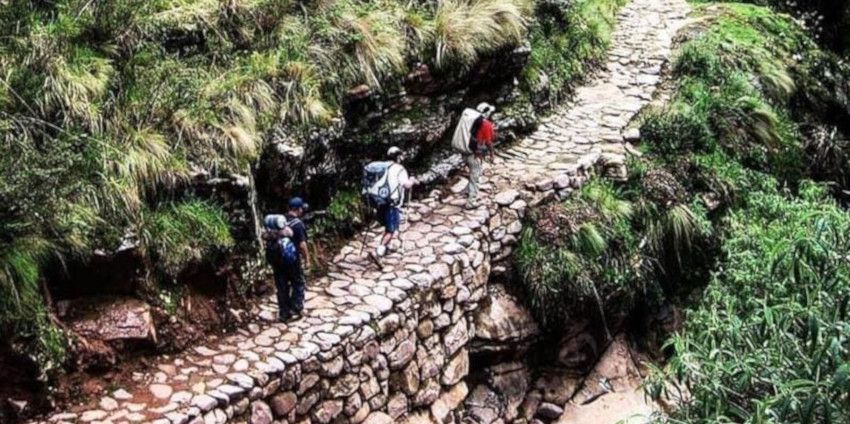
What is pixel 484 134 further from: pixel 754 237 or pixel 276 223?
pixel 276 223

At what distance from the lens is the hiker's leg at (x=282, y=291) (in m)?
7.90

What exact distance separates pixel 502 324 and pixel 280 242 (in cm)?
348

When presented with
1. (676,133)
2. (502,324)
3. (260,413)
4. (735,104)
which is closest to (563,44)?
(676,133)

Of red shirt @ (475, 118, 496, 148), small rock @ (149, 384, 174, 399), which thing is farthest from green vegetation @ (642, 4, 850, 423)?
small rock @ (149, 384, 174, 399)

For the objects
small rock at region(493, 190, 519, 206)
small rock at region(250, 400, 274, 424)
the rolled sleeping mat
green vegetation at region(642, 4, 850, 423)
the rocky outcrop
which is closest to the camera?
green vegetation at region(642, 4, 850, 423)

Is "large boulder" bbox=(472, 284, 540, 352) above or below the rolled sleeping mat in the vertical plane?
below

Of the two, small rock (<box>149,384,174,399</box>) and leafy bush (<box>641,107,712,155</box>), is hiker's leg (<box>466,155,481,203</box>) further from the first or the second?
small rock (<box>149,384,174,399</box>)

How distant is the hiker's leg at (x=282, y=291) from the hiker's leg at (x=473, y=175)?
311 cm

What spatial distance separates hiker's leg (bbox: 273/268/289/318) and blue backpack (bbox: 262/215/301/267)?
13 cm

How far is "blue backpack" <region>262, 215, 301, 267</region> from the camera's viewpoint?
764cm

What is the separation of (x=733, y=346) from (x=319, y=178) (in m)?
5.26

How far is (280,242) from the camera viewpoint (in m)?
7.68

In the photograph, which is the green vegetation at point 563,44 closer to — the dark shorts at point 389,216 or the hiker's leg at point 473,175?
the hiker's leg at point 473,175

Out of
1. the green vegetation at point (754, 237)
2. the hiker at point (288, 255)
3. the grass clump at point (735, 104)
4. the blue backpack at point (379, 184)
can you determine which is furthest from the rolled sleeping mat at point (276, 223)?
the grass clump at point (735, 104)
